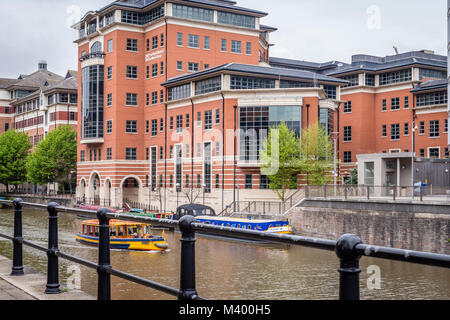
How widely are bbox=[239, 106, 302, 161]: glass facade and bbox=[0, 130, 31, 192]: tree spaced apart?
50207mm

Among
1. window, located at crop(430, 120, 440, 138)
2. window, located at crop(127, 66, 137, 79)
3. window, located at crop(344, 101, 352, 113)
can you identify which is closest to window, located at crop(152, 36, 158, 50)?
window, located at crop(127, 66, 137, 79)

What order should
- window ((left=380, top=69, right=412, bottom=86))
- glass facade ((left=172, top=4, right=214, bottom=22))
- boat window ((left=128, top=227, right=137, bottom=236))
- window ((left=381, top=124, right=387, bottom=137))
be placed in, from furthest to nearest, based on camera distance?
window ((left=381, top=124, right=387, bottom=137)), window ((left=380, top=69, right=412, bottom=86)), glass facade ((left=172, top=4, right=214, bottom=22)), boat window ((left=128, top=227, right=137, bottom=236))

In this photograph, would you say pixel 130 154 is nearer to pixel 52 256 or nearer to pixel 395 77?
pixel 395 77

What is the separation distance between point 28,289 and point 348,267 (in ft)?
16.4

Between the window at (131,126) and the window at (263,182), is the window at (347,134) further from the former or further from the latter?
the window at (131,126)

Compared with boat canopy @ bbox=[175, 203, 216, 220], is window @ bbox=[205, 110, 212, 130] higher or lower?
higher

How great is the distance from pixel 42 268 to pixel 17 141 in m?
78.8

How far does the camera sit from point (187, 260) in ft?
14.0

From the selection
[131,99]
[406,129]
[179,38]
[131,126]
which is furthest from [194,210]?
[406,129]

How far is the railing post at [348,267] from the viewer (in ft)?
10.0

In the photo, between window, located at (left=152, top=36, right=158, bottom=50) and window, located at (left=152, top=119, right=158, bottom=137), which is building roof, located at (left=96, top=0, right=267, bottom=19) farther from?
window, located at (left=152, top=119, right=158, bottom=137)

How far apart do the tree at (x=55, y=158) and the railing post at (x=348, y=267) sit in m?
83.5

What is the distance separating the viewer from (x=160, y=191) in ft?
223

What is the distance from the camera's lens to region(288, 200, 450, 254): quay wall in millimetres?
34906
